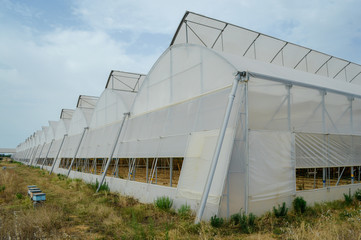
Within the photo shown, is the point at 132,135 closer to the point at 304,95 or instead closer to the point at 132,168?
the point at 132,168

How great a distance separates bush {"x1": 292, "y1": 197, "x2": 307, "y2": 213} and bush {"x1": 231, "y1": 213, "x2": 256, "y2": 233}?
6.00ft

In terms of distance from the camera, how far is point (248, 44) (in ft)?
51.3

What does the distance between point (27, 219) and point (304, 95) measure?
976cm

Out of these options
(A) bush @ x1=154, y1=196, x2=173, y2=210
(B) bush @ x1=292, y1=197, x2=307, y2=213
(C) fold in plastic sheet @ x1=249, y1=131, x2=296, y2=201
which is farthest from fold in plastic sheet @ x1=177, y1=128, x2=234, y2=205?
(B) bush @ x1=292, y1=197, x2=307, y2=213

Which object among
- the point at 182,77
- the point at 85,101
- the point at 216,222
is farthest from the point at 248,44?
the point at 85,101

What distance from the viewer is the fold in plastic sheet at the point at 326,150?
9.67 metres

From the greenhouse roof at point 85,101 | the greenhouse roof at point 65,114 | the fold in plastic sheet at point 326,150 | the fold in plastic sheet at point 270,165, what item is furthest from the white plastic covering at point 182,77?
the greenhouse roof at point 65,114

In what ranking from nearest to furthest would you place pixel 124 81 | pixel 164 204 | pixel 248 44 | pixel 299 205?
pixel 299 205
pixel 164 204
pixel 248 44
pixel 124 81

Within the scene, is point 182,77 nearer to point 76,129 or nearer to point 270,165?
point 270,165

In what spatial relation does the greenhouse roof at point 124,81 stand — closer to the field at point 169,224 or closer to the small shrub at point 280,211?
the field at point 169,224

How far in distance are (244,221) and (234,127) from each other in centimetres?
263

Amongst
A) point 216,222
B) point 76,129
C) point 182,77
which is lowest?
point 216,222

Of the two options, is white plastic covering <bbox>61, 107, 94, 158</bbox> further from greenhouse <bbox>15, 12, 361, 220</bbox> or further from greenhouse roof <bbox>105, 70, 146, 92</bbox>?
greenhouse <bbox>15, 12, 361, 220</bbox>

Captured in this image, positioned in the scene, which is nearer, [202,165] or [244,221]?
[244,221]
